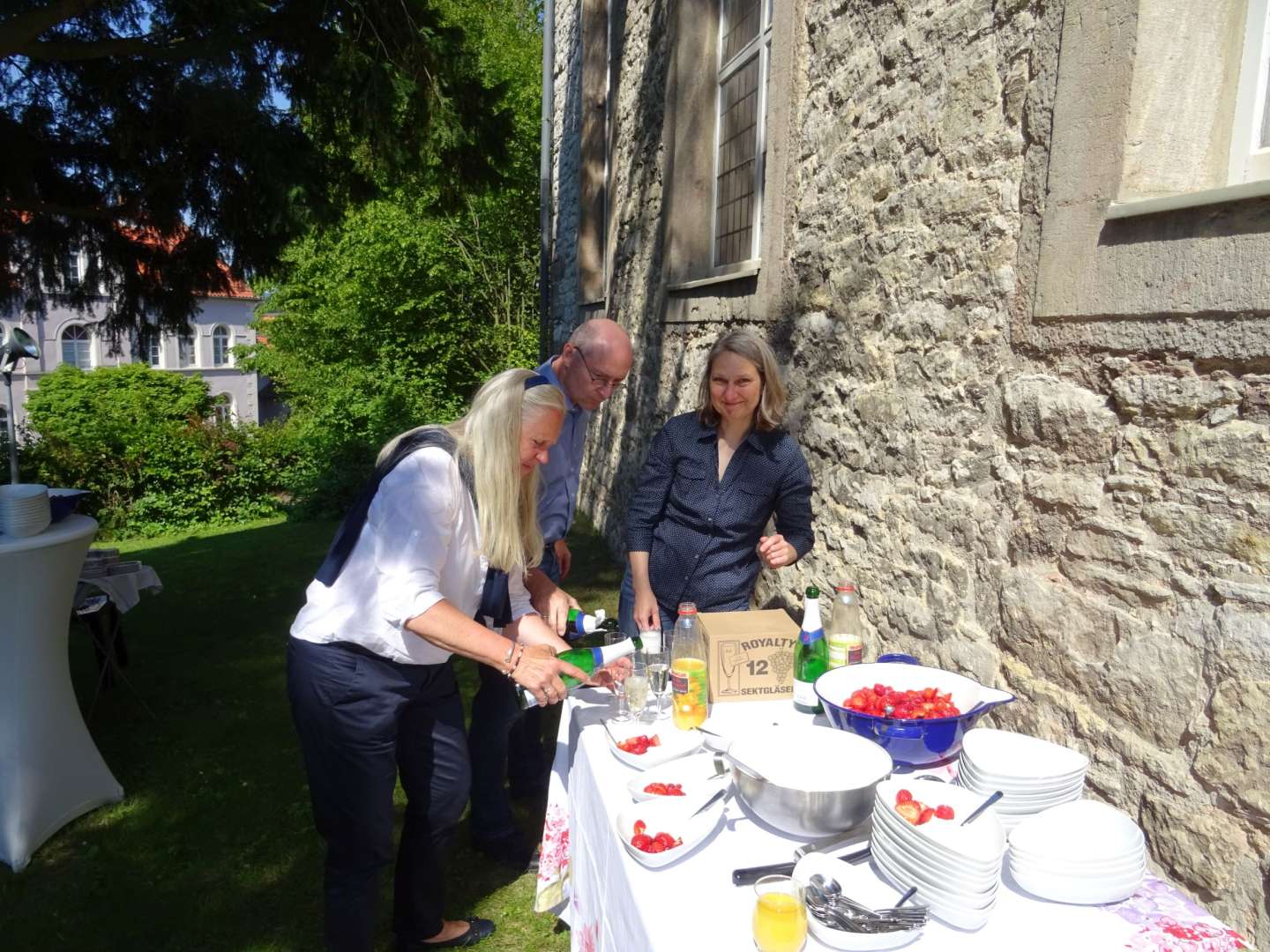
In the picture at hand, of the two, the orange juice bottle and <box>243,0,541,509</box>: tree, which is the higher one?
<box>243,0,541,509</box>: tree

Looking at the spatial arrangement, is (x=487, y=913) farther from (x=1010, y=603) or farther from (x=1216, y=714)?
(x=1216, y=714)

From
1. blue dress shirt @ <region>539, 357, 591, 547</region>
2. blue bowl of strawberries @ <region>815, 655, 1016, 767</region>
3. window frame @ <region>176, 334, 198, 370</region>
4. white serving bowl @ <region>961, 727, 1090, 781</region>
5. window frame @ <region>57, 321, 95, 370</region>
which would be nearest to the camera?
white serving bowl @ <region>961, 727, 1090, 781</region>

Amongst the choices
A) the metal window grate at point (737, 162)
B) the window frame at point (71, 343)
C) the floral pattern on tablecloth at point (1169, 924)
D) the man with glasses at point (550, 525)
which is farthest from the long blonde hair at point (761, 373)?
the window frame at point (71, 343)

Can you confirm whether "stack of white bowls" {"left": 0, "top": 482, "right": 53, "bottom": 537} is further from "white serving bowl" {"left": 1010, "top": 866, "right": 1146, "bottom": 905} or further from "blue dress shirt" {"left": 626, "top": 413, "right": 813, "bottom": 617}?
"white serving bowl" {"left": 1010, "top": 866, "right": 1146, "bottom": 905}

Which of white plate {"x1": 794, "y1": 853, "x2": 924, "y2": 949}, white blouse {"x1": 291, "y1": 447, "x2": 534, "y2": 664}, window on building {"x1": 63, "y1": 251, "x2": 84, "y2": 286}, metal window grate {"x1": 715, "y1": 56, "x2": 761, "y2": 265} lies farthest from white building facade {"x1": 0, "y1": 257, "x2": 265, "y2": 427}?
white plate {"x1": 794, "y1": 853, "x2": 924, "y2": 949}

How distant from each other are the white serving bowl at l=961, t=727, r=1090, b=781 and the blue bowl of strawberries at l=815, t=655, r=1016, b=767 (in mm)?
62

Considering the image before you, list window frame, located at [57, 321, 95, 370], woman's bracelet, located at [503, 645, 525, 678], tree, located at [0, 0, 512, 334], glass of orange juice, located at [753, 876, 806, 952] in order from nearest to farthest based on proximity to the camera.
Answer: glass of orange juice, located at [753, 876, 806, 952]
woman's bracelet, located at [503, 645, 525, 678]
tree, located at [0, 0, 512, 334]
window frame, located at [57, 321, 95, 370]

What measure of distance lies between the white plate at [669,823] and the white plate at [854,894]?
0.69 feet

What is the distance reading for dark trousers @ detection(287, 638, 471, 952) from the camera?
2.15m

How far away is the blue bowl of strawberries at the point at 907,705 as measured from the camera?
1893 mm

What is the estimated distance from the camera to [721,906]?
58.9 inches

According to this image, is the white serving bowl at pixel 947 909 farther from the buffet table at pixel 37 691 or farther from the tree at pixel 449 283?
the tree at pixel 449 283

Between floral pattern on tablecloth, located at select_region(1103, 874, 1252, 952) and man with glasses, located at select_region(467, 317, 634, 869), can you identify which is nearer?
floral pattern on tablecloth, located at select_region(1103, 874, 1252, 952)

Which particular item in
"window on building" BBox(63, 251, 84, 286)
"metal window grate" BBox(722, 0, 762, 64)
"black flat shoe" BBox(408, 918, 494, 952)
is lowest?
"black flat shoe" BBox(408, 918, 494, 952)
